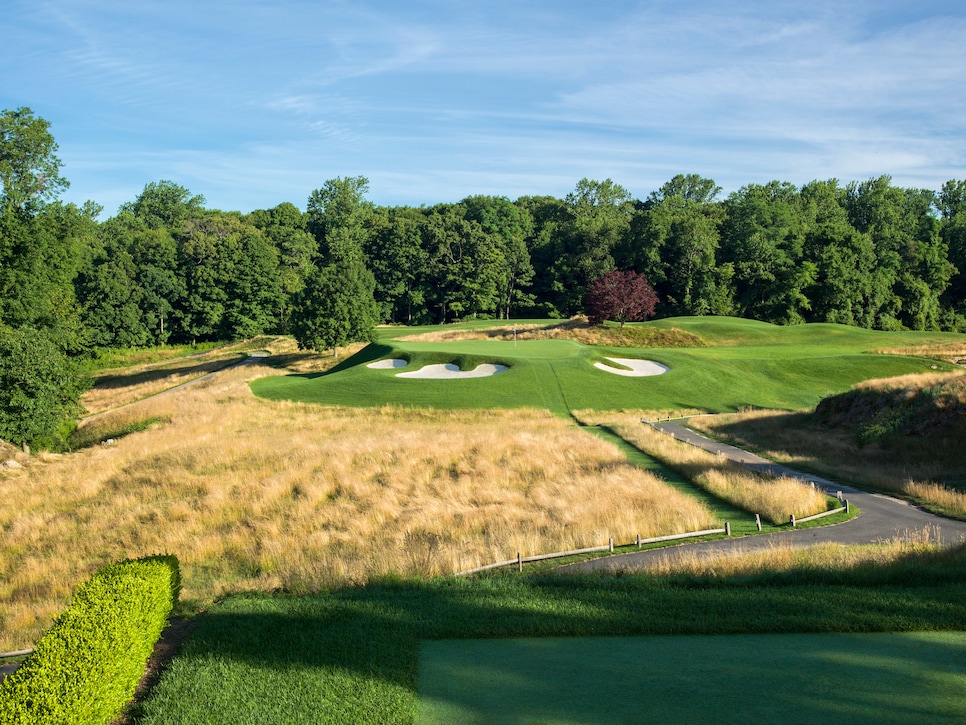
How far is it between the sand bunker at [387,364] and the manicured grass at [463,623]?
33353mm

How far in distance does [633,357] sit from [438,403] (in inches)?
581

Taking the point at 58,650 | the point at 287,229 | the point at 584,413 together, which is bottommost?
the point at 584,413

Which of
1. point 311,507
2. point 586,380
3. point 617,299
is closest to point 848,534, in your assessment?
point 311,507

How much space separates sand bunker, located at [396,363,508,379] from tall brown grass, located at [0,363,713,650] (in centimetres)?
1070

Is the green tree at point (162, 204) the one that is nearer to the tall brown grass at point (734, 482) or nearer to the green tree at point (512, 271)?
the green tree at point (512, 271)

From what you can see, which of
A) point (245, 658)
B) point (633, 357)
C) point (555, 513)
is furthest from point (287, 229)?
point (245, 658)

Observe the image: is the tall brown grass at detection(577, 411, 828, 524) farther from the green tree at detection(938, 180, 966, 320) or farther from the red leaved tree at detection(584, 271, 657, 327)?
the green tree at detection(938, 180, 966, 320)

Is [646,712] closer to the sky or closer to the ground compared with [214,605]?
closer to the sky

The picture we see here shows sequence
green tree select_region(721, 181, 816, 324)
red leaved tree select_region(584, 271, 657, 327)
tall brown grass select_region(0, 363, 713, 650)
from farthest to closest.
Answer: green tree select_region(721, 181, 816, 324) → red leaved tree select_region(584, 271, 657, 327) → tall brown grass select_region(0, 363, 713, 650)

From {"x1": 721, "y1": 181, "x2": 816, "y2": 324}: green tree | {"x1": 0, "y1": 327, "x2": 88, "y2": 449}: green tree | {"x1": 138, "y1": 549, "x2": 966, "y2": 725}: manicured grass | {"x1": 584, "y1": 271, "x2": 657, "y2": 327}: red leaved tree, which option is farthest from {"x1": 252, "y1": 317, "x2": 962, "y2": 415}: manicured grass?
{"x1": 721, "y1": 181, "x2": 816, "y2": 324}: green tree

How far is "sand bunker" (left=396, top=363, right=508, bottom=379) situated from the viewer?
4003 centimetres

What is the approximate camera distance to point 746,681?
6418mm

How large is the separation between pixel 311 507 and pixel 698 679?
13.0 metres

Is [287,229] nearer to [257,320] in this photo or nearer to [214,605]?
[257,320]
